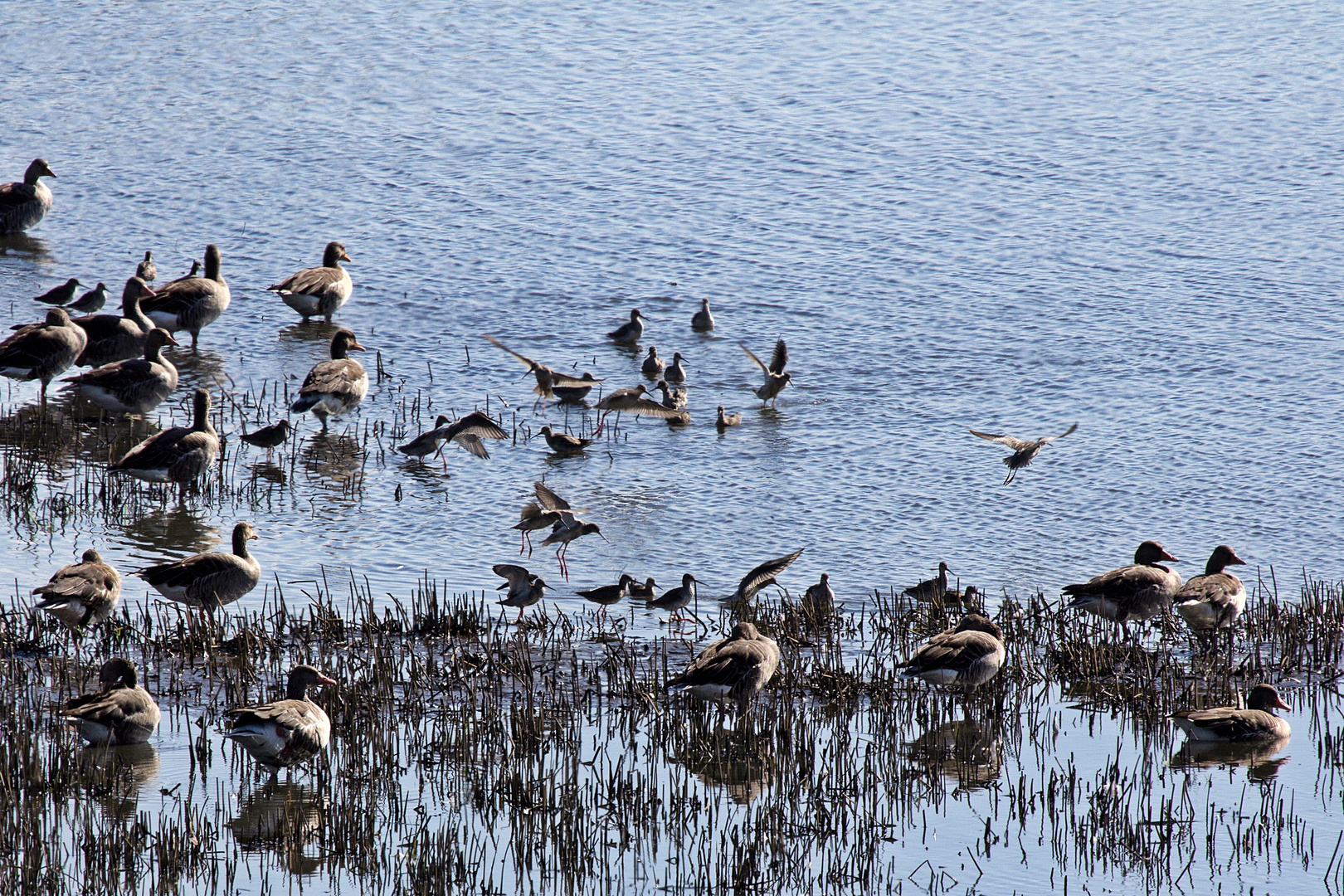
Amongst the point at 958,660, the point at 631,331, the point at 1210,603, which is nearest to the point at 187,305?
the point at 631,331

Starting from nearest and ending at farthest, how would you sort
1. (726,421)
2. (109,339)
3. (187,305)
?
(726,421) → (109,339) → (187,305)

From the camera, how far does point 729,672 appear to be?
31.9ft

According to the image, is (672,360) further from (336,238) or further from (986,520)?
(336,238)

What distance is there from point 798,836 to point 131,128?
2732 cm

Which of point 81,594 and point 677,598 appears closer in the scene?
point 81,594

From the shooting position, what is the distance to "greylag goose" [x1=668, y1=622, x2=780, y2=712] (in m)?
9.73

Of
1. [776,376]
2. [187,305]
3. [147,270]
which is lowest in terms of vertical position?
[776,376]

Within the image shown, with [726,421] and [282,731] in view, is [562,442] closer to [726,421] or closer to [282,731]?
[726,421]

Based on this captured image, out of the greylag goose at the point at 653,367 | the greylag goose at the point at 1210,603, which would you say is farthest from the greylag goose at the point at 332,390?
the greylag goose at the point at 1210,603

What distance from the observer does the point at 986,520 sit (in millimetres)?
15375

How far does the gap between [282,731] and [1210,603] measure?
23.3 feet

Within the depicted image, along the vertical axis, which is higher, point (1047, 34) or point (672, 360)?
point (1047, 34)

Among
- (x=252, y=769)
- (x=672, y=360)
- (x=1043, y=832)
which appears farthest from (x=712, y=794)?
(x=672, y=360)

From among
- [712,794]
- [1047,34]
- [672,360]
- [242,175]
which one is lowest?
[712,794]
